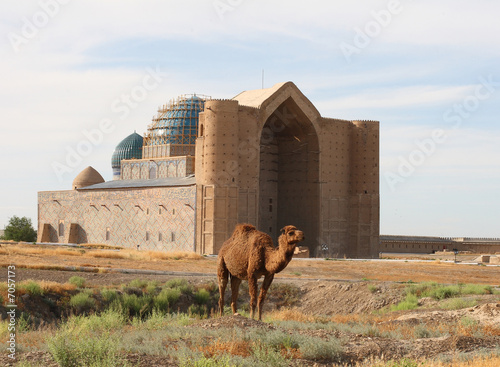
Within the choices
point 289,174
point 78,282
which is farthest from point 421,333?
point 289,174

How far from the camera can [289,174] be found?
54156 mm

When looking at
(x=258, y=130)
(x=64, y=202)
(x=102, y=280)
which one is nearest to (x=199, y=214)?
(x=258, y=130)

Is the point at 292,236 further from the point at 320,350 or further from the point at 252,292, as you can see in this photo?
the point at 320,350

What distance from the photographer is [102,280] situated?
22891 mm

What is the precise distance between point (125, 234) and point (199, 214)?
9.12 m

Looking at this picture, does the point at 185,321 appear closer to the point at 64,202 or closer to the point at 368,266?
the point at 368,266

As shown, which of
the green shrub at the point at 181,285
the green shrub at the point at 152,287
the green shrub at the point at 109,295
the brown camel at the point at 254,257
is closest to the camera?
the brown camel at the point at 254,257

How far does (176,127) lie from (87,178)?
15.6m

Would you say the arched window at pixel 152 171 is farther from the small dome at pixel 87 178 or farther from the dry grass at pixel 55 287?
the dry grass at pixel 55 287

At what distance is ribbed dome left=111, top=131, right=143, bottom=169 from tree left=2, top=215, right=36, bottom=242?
10772 millimetres

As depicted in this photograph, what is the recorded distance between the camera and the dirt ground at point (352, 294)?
1005 cm

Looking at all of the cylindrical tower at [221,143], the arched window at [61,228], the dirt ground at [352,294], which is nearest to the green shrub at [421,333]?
the dirt ground at [352,294]

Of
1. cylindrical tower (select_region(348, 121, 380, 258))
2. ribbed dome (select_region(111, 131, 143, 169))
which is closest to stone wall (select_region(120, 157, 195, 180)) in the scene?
ribbed dome (select_region(111, 131, 143, 169))

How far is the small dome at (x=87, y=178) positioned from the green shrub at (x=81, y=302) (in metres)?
54.4
